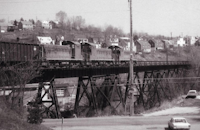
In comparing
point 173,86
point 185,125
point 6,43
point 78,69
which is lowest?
point 173,86

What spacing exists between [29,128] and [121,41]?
118 metres

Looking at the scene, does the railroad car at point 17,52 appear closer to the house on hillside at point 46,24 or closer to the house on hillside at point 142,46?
the house on hillside at point 142,46

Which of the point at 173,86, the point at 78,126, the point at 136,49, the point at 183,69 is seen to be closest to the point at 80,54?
the point at 78,126

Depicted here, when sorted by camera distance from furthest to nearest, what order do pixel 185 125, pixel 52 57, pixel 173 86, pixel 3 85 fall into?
pixel 173 86
pixel 52 57
pixel 3 85
pixel 185 125

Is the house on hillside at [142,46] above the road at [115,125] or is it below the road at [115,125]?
above

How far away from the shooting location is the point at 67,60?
3203 cm

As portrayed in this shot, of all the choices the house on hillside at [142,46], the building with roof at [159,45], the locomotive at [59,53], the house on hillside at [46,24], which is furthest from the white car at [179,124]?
the house on hillside at [46,24]

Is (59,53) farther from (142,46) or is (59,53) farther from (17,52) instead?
(142,46)

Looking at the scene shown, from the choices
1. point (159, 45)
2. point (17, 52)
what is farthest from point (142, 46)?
point (17, 52)

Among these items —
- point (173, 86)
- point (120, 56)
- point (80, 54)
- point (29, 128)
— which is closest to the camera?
→ point (29, 128)

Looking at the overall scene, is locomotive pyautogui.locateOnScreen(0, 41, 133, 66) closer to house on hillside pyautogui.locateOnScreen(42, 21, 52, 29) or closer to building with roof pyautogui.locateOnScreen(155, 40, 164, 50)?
building with roof pyautogui.locateOnScreen(155, 40, 164, 50)

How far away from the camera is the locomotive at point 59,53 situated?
23.5 metres

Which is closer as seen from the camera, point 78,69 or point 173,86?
point 78,69

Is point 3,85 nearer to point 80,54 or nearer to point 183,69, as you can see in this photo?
point 80,54
